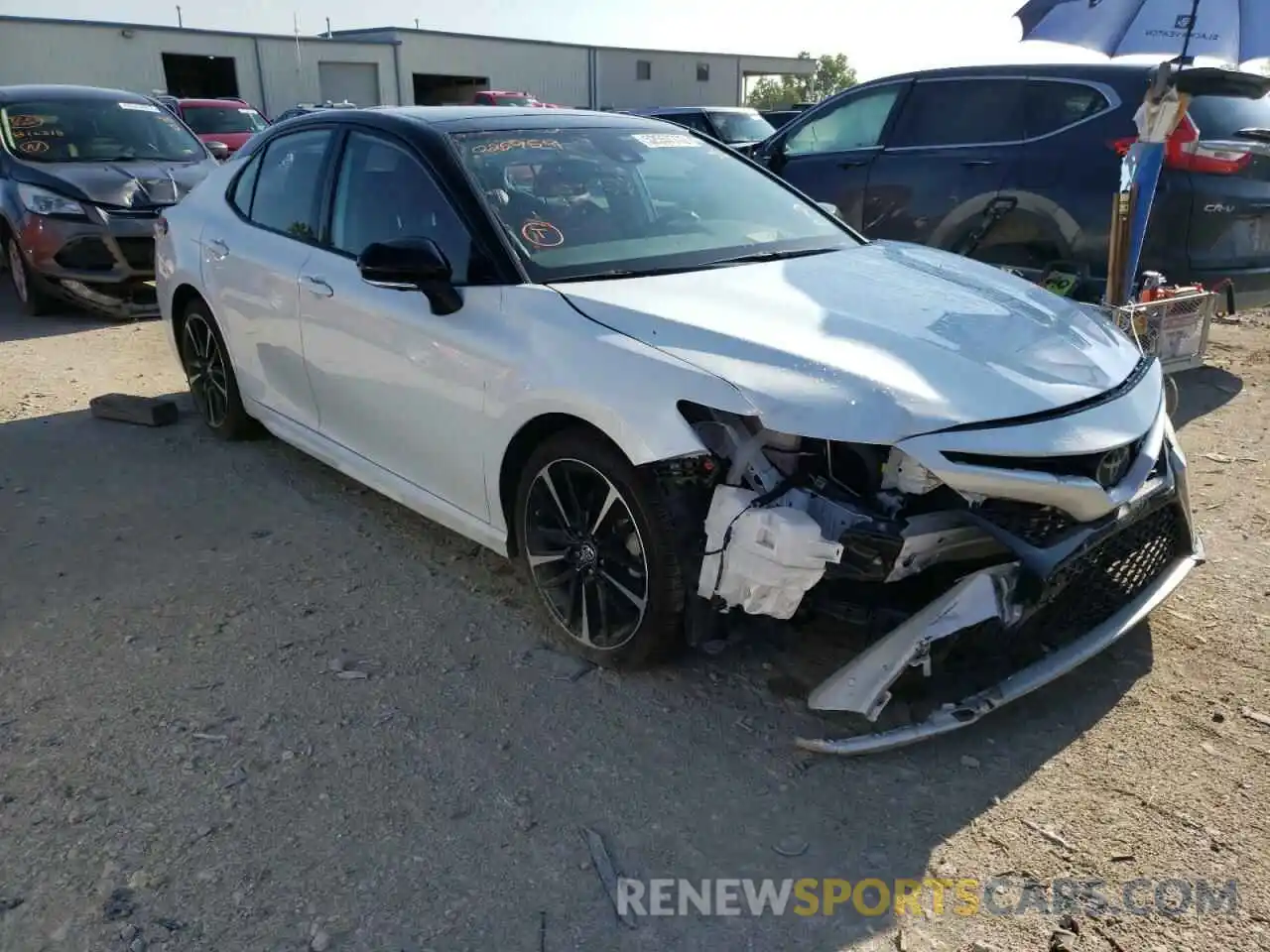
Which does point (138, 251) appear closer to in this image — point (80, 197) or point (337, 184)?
point (80, 197)

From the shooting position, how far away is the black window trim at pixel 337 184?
3512mm

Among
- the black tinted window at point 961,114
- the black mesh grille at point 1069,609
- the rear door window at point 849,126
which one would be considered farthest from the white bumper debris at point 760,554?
the rear door window at point 849,126

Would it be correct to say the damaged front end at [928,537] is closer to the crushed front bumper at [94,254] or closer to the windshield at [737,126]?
the crushed front bumper at [94,254]

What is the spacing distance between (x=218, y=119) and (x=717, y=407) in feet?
64.7

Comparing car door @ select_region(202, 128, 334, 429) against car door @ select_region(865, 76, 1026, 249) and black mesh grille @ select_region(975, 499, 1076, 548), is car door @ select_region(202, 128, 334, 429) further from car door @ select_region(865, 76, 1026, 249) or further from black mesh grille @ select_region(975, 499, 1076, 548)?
car door @ select_region(865, 76, 1026, 249)

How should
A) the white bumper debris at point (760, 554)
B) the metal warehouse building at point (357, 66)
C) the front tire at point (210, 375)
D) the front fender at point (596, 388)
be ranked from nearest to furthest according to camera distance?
the white bumper debris at point (760, 554) < the front fender at point (596, 388) < the front tire at point (210, 375) < the metal warehouse building at point (357, 66)

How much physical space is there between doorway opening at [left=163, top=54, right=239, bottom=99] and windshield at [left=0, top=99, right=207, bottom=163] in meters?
27.5

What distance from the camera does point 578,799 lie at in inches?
108

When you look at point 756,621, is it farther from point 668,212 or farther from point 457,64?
point 457,64

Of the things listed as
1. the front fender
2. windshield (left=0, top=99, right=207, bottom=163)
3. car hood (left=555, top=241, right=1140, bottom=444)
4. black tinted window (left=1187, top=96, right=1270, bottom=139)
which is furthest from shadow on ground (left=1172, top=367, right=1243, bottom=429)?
windshield (left=0, top=99, right=207, bottom=163)

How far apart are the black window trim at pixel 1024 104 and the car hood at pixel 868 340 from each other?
10.4ft

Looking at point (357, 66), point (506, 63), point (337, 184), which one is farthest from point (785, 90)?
point (337, 184)

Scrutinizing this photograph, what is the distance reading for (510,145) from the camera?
12.8ft

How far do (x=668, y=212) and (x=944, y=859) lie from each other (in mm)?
2477
